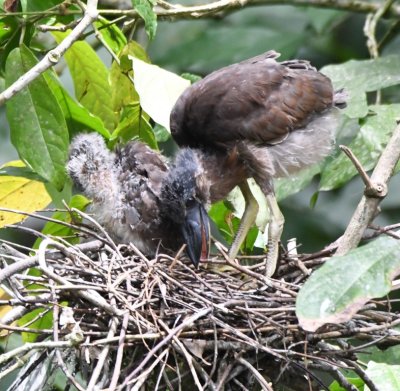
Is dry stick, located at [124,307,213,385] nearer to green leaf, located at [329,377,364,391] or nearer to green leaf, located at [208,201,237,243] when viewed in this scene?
green leaf, located at [329,377,364,391]

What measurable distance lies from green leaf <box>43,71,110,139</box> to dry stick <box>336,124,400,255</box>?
3.89 feet

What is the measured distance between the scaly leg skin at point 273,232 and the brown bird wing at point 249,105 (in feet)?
0.83

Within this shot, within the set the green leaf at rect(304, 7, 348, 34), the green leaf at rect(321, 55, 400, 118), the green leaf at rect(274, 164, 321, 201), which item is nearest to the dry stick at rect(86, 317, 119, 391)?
the green leaf at rect(274, 164, 321, 201)

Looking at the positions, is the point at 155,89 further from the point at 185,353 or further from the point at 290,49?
the point at 290,49

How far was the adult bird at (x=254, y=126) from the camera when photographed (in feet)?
12.9

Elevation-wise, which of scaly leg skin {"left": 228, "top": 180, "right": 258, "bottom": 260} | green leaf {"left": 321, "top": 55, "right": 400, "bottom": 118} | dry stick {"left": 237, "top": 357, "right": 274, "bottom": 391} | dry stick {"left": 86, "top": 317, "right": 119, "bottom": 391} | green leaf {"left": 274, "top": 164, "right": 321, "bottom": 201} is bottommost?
green leaf {"left": 274, "top": 164, "right": 321, "bottom": 201}

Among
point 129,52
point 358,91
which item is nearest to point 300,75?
point 358,91

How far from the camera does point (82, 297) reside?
2846mm

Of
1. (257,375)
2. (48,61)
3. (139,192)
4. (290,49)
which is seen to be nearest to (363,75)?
(290,49)

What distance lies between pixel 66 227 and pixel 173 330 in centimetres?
103

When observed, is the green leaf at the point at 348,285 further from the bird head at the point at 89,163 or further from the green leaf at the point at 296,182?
the green leaf at the point at 296,182

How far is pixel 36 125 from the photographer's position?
339cm

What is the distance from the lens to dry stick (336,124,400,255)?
9.61ft

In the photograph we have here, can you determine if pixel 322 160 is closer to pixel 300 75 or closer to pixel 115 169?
pixel 300 75
